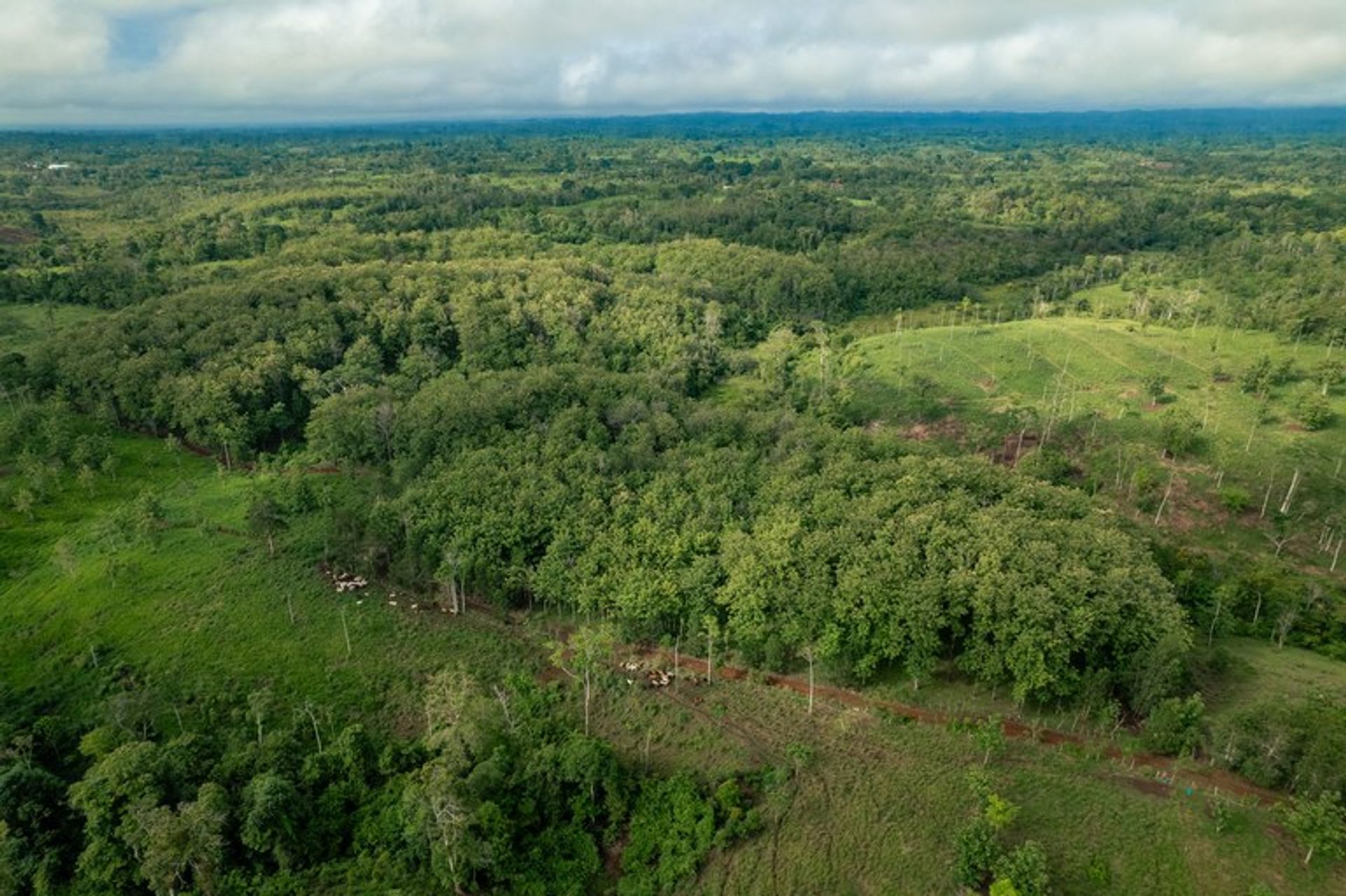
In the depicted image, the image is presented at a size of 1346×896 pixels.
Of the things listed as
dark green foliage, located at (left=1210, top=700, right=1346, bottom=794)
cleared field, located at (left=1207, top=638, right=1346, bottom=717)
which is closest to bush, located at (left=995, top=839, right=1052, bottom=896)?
dark green foliage, located at (left=1210, top=700, right=1346, bottom=794)

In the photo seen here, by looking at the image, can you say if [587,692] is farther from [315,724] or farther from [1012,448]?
[1012,448]

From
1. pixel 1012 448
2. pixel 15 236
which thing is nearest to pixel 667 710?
pixel 1012 448

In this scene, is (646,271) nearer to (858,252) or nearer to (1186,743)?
(858,252)

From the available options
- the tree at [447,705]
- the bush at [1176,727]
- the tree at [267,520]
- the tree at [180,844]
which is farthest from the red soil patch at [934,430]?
the tree at [180,844]

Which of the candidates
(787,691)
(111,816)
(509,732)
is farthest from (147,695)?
(787,691)

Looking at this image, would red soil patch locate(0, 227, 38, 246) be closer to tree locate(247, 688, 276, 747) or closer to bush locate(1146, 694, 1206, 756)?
tree locate(247, 688, 276, 747)

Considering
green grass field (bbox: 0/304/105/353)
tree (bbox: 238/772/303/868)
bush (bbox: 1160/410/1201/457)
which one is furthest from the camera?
green grass field (bbox: 0/304/105/353)
